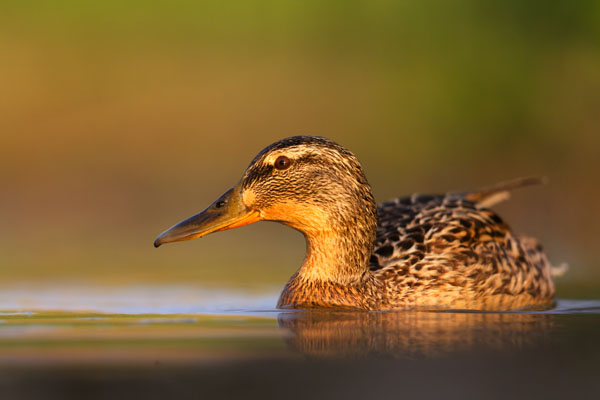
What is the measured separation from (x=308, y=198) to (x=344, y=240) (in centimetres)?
35

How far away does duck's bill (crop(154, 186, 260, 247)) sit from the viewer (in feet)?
19.7

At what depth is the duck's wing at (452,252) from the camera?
6.48m

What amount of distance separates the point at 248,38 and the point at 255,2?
617mm

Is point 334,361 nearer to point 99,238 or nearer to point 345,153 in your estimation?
point 345,153

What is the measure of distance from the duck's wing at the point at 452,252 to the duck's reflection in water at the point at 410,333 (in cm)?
74

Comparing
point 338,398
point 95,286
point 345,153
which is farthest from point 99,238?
point 338,398

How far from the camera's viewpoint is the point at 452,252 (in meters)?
6.68

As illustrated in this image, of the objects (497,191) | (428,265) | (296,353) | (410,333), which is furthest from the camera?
(497,191)

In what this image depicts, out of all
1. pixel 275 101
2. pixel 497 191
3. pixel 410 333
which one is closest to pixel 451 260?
pixel 497 191

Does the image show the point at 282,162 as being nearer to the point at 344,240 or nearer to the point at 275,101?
the point at 344,240

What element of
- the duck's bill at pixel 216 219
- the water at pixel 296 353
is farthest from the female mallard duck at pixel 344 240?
the water at pixel 296 353

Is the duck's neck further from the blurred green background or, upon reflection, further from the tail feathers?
the blurred green background

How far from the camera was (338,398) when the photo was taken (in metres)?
3.36

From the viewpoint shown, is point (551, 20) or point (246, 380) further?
point (551, 20)
